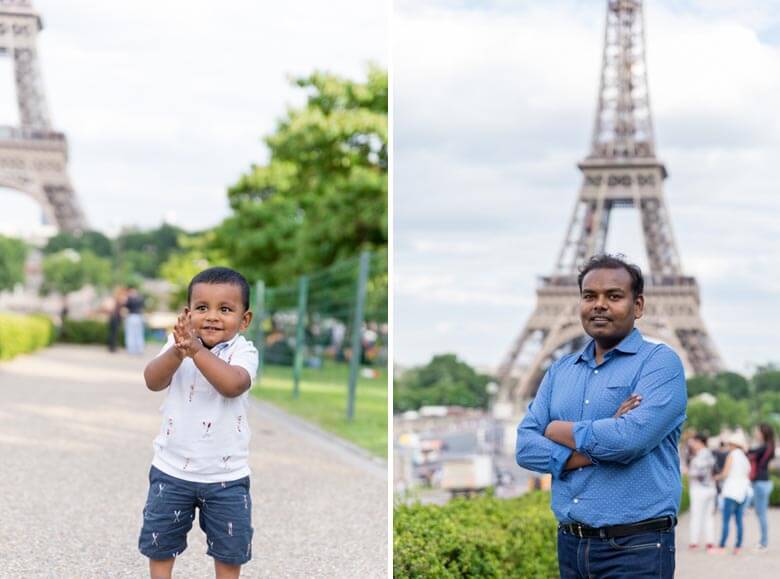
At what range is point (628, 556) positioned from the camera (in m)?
2.74

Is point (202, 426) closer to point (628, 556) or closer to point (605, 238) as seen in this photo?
point (628, 556)

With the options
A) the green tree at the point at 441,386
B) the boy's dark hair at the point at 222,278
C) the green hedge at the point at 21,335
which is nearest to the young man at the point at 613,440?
the boy's dark hair at the point at 222,278

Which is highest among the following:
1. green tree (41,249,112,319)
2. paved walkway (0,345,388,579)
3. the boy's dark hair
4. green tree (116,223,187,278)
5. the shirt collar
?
green tree (116,223,187,278)

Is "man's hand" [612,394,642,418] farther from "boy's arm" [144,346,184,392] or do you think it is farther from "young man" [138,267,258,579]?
"boy's arm" [144,346,184,392]

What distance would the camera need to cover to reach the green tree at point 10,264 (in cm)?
4328

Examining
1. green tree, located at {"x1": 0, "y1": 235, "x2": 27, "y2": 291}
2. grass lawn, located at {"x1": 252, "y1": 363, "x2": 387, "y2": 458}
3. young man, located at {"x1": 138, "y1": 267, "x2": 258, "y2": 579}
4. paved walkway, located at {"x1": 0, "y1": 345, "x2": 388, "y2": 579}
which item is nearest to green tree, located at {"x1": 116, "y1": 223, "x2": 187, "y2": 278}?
green tree, located at {"x1": 0, "y1": 235, "x2": 27, "y2": 291}

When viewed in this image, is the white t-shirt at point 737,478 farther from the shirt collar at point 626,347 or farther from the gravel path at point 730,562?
the shirt collar at point 626,347

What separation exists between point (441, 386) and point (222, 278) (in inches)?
828

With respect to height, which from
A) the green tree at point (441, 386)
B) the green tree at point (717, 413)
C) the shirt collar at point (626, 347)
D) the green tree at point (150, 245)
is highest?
the green tree at point (150, 245)

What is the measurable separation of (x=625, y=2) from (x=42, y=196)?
23324 mm

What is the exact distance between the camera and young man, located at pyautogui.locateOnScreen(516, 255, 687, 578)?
2746mm

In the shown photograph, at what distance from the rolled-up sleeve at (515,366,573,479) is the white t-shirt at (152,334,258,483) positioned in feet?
2.62

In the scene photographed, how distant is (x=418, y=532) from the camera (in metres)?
4.80

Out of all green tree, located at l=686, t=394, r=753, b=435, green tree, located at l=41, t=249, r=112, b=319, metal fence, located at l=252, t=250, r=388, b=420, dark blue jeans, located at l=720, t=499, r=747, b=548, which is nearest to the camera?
dark blue jeans, located at l=720, t=499, r=747, b=548
